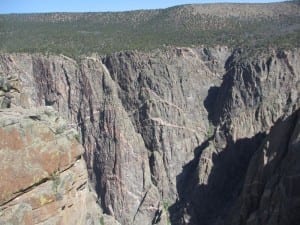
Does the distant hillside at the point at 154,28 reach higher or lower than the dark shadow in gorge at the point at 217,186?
higher

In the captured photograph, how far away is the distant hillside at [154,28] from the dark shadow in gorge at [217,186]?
15.8 meters

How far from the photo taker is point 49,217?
1503cm

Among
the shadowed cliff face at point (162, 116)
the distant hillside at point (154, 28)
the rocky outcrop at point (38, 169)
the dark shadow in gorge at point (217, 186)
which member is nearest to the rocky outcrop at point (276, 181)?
the dark shadow in gorge at point (217, 186)

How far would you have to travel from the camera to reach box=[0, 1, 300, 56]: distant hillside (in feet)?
247

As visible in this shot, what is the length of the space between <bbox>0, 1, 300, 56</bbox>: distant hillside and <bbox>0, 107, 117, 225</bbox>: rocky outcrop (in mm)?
56584

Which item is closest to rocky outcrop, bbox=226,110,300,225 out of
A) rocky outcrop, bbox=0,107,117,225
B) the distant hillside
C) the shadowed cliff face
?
the shadowed cliff face

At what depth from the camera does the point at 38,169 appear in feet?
49.1

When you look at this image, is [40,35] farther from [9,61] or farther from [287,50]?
[287,50]

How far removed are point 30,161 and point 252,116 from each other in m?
52.2

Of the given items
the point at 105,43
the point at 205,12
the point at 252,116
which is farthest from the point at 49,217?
the point at 205,12

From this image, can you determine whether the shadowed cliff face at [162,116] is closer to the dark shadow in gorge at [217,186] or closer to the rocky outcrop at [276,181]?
the dark shadow in gorge at [217,186]

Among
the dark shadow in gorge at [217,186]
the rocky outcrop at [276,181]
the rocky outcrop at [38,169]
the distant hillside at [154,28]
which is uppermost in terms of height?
the distant hillside at [154,28]

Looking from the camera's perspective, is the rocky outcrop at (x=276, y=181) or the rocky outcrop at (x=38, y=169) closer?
the rocky outcrop at (x=38, y=169)

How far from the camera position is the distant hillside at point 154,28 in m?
75.4
